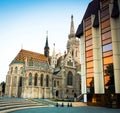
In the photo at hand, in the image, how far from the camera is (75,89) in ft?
228

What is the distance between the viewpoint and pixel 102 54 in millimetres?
31641

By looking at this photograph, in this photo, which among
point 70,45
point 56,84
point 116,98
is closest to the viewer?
point 116,98

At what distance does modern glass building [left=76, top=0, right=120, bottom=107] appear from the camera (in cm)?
2911

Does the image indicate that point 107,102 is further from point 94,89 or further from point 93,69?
point 93,69

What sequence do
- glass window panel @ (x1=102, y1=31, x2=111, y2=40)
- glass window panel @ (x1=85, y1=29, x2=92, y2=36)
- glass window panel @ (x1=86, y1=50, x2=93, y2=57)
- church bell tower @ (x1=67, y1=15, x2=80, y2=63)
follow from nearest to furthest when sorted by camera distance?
1. glass window panel @ (x1=102, y1=31, x2=111, y2=40)
2. glass window panel @ (x1=86, y1=50, x2=93, y2=57)
3. glass window panel @ (x1=85, y1=29, x2=92, y2=36)
4. church bell tower @ (x1=67, y1=15, x2=80, y2=63)

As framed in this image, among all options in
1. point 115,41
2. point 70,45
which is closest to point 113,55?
point 115,41

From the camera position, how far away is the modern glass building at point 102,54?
1146 inches

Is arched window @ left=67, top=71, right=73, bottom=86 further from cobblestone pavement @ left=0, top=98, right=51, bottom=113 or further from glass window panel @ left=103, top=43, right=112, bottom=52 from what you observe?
glass window panel @ left=103, top=43, right=112, bottom=52

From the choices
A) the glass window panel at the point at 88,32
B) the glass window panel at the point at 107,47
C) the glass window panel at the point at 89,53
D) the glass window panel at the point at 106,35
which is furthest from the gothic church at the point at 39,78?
the glass window panel at the point at 106,35

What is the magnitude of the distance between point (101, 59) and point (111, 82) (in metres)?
5.11

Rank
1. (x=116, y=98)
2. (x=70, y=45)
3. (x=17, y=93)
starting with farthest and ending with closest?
(x=70, y=45), (x=17, y=93), (x=116, y=98)

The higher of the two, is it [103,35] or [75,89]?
[103,35]

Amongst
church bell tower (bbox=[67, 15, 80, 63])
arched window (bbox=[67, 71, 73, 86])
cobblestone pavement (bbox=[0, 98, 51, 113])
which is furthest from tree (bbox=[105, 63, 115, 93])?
church bell tower (bbox=[67, 15, 80, 63])

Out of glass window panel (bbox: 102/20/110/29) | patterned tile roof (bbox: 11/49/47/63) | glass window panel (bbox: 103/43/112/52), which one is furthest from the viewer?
patterned tile roof (bbox: 11/49/47/63)
